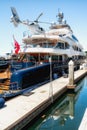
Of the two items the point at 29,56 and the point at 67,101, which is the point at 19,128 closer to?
the point at 67,101

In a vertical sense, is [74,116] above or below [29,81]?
below

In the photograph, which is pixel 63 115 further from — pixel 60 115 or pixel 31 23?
pixel 31 23

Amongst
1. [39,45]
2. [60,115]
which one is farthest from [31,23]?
[60,115]

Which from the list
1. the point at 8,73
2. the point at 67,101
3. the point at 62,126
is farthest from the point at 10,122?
the point at 67,101

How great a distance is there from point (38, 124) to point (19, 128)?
250 cm

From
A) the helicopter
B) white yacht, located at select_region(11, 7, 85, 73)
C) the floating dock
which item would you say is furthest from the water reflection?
the helicopter

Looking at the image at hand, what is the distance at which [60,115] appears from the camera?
48.2 feet

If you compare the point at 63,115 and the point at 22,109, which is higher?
the point at 22,109

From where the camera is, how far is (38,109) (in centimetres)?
1275

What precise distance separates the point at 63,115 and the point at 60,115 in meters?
0.21

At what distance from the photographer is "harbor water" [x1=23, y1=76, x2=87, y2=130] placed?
12375 mm

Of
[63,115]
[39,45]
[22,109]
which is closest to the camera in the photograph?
[22,109]

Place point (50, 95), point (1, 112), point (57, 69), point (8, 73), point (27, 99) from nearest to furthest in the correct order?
point (1, 112) → point (27, 99) → point (50, 95) → point (8, 73) → point (57, 69)

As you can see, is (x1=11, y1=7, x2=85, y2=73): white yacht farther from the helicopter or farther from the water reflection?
the water reflection
